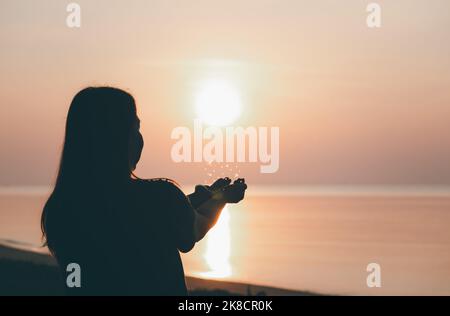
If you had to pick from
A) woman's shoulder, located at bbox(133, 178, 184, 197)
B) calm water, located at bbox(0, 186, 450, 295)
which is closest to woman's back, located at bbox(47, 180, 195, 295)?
woman's shoulder, located at bbox(133, 178, 184, 197)

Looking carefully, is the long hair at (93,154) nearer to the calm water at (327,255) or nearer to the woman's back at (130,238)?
the woman's back at (130,238)

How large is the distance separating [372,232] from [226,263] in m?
22.6

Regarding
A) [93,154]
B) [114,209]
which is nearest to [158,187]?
[114,209]

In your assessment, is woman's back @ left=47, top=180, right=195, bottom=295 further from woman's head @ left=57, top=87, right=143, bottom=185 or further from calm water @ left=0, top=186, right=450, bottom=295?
calm water @ left=0, top=186, right=450, bottom=295

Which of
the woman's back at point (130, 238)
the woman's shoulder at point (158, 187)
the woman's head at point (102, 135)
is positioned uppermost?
the woman's head at point (102, 135)

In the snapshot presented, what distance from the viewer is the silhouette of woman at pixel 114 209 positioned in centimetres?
301

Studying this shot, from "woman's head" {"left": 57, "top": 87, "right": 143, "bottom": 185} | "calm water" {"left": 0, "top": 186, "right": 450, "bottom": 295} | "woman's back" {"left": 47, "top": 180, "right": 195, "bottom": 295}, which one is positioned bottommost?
"calm water" {"left": 0, "top": 186, "right": 450, "bottom": 295}

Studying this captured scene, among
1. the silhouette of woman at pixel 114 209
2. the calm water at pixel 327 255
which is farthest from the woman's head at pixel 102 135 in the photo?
the calm water at pixel 327 255

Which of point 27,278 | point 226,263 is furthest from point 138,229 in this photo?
point 226,263

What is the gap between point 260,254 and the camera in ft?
113

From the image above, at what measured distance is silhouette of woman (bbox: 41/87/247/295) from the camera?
3006 mm
